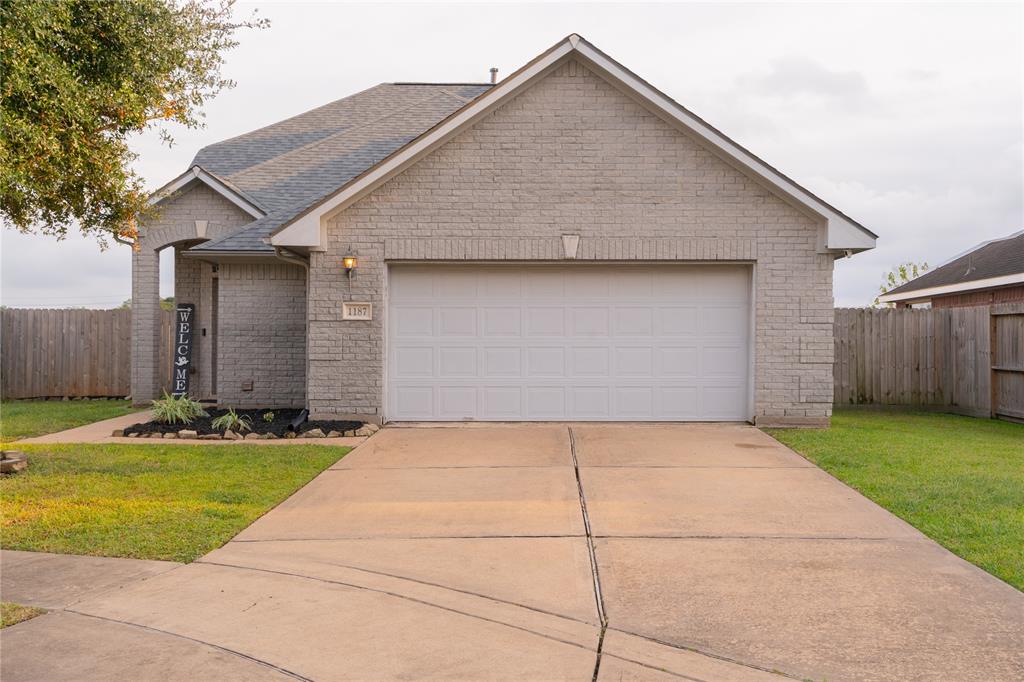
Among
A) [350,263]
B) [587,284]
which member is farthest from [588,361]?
[350,263]

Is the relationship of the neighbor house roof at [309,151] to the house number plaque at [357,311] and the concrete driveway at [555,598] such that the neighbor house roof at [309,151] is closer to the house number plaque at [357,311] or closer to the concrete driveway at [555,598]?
the house number plaque at [357,311]

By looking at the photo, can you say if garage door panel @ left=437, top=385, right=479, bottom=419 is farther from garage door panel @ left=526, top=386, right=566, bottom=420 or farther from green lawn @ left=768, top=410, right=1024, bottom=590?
green lawn @ left=768, top=410, right=1024, bottom=590

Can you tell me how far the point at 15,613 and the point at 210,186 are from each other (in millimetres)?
12192

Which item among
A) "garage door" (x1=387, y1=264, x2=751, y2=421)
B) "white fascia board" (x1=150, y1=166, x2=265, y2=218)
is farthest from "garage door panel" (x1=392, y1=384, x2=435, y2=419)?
"white fascia board" (x1=150, y1=166, x2=265, y2=218)

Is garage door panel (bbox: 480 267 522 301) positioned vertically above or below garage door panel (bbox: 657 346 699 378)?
above

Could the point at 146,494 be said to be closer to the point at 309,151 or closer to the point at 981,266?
the point at 309,151

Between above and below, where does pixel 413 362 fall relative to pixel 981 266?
below

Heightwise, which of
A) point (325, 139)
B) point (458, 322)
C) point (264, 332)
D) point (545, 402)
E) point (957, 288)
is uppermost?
point (325, 139)

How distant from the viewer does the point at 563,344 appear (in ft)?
42.4

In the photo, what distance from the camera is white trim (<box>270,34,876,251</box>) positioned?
1206cm

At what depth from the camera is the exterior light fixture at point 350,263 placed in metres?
12.4

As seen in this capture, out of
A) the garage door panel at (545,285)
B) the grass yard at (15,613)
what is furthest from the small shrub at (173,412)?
the grass yard at (15,613)

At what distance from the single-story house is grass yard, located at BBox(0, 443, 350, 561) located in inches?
580

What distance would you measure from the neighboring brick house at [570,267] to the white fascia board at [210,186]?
3173 millimetres
